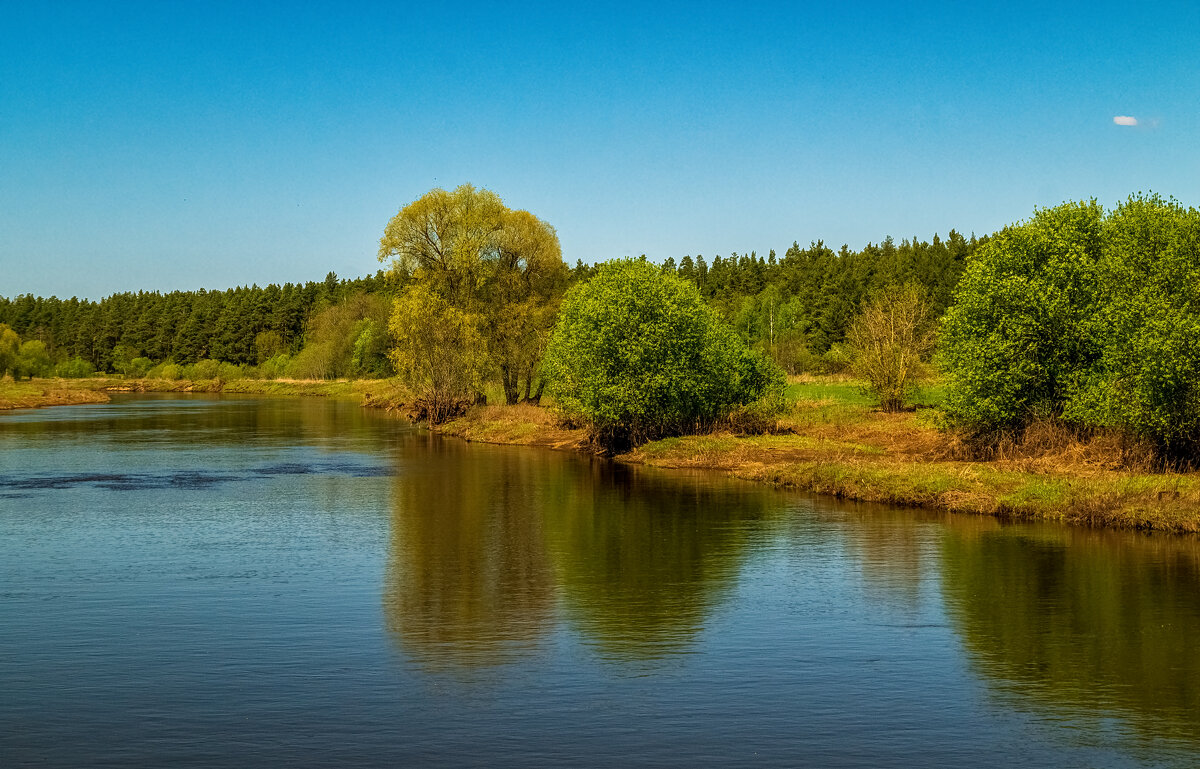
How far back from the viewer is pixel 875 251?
195m

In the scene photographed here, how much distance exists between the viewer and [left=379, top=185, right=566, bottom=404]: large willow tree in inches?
3334

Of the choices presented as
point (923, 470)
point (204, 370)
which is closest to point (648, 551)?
point (923, 470)

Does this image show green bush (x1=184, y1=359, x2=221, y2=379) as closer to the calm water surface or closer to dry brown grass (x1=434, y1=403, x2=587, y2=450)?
dry brown grass (x1=434, y1=403, x2=587, y2=450)

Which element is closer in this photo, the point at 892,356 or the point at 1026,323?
the point at 1026,323

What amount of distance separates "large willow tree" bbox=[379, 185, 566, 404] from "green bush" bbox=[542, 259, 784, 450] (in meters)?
21.5

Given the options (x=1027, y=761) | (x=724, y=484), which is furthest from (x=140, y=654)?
(x=724, y=484)

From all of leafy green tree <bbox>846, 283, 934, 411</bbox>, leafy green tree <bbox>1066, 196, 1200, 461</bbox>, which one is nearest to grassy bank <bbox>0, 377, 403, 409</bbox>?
leafy green tree <bbox>846, 283, 934, 411</bbox>

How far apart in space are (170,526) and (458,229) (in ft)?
168

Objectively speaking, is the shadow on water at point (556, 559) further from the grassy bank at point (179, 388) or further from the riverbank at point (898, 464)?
the grassy bank at point (179, 388)

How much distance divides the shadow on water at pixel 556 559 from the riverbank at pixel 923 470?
3997 millimetres

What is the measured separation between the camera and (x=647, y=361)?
59.1 m

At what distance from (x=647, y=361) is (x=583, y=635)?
36.4 meters

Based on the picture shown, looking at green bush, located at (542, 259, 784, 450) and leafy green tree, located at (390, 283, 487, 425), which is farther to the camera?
leafy green tree, located at (390, 283, 487, 425)

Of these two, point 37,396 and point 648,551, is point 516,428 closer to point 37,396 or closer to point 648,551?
point 648,551
